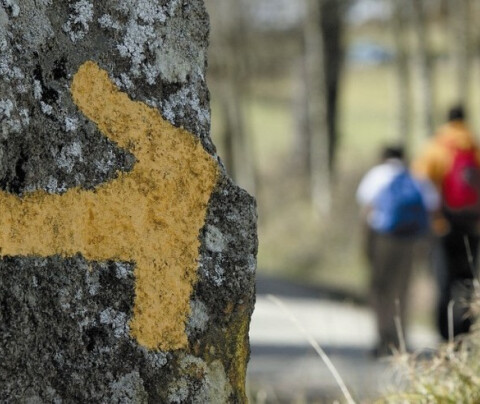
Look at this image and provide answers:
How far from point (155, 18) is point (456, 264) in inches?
245

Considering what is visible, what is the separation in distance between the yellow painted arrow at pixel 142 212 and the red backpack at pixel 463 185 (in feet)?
19.5

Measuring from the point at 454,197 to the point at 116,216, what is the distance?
610 cm

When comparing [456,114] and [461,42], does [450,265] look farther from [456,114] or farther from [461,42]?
[461,42]

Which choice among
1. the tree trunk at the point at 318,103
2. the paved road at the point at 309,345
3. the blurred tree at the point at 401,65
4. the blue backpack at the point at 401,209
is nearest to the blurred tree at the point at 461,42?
the blurred tree at the point at 401,65

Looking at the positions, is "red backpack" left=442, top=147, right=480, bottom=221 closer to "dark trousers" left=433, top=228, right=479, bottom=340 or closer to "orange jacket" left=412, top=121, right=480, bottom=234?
"orange jacket" left=412, top=121, right=480, bottom=234

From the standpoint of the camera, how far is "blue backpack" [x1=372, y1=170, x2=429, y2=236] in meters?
7.96

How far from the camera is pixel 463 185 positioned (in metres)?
8.24

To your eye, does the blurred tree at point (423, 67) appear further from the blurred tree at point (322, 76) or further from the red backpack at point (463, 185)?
the red backpack at point (463, 185)

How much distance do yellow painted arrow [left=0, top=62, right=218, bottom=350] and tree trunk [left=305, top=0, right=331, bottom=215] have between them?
15191 millimetres

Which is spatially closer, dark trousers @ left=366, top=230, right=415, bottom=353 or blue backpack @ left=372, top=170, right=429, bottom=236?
blue backpack @ left=372, top=170, right=429, bottom=236

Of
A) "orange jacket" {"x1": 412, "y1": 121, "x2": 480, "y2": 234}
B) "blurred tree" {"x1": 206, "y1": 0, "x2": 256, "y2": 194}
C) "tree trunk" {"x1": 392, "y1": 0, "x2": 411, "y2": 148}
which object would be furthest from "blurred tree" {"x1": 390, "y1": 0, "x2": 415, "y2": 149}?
"orange jacket" {"x1": 412, "y1": 121, "x2": 480, "y2": 234}

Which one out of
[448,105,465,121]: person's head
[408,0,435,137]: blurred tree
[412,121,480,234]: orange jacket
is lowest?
[412,121,480,234]: orange jacket

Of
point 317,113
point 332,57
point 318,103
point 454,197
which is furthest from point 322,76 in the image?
point 454,197

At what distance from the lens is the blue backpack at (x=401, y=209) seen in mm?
7965
